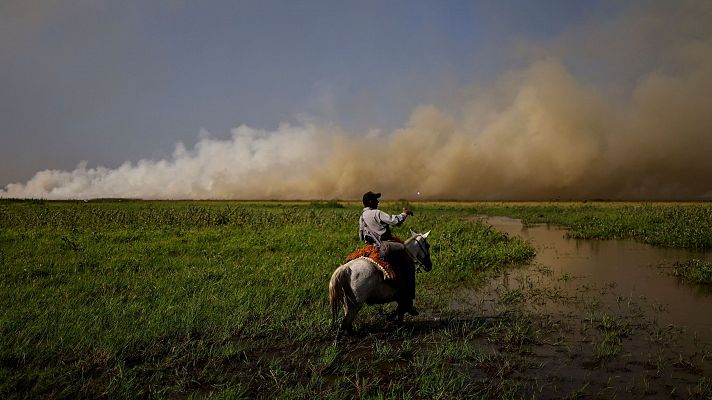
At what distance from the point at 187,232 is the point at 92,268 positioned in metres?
7.74

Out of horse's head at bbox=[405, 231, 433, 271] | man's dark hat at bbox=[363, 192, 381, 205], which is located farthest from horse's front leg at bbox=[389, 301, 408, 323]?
man's dark hat at bbox=[363, 192, 381, 205]

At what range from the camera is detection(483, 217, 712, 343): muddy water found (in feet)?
30.8

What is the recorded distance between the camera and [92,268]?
13.1m

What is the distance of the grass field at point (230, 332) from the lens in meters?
5.86

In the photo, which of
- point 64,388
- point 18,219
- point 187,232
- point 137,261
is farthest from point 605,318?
point 18,219

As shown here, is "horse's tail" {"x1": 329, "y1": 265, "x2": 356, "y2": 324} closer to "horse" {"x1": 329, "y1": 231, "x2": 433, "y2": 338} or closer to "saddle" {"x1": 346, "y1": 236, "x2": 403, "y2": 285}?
"horse" {"x1": 329, "y1": 231, "x2": 433, "y2": 338}

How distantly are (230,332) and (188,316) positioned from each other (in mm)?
1029

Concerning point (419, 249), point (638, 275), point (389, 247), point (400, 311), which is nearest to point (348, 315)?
point (400, 311)

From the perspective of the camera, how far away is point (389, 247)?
8359 millimetres

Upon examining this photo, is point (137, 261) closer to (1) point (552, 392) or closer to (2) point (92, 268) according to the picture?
(2) point (92, 268)

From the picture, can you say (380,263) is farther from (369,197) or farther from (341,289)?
(369,197)

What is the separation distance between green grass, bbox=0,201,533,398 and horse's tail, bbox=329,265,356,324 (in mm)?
703

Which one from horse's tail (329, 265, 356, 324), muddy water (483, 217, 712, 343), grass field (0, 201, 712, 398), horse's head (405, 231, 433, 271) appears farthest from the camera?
muddy water (483, 217, 712, 343)

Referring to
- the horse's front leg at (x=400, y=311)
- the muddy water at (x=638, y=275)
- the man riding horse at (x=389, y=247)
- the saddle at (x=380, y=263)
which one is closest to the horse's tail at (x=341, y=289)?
the saddle at (x=380, y=263)
